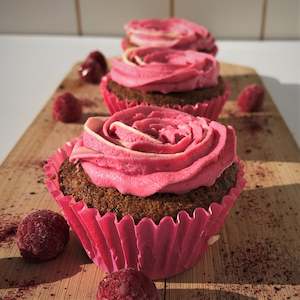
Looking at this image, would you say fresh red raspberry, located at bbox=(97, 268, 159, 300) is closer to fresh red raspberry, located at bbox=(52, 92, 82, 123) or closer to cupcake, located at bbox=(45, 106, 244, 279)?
cupcake, located at bbox=(45, 106, 244, 279)

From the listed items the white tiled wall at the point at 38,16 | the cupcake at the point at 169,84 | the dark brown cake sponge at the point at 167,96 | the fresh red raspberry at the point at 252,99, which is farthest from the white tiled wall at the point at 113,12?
the dark brown cake sponge at the point at 167,96

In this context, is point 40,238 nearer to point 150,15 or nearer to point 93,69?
point 93,69

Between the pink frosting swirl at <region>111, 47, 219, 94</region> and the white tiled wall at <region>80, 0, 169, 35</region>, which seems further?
the white tiled wall at <region>80, 0, 169, 35</region>

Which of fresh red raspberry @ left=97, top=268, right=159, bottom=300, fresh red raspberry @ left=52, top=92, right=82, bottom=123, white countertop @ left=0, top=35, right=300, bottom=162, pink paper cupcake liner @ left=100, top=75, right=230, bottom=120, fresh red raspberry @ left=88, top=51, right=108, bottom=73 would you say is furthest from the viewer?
fresh red raspberry @ left=88, top=51, right=108, bottom=73

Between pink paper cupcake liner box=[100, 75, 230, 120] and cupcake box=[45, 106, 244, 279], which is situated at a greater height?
cupcake box=[45, 106, 244, 279]

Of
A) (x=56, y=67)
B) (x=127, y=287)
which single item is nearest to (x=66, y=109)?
(x=56, y=67)

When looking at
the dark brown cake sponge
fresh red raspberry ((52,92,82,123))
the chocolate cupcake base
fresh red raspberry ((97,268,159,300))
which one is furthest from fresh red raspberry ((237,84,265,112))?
fresh red raspberry ((97,268,159,300))
